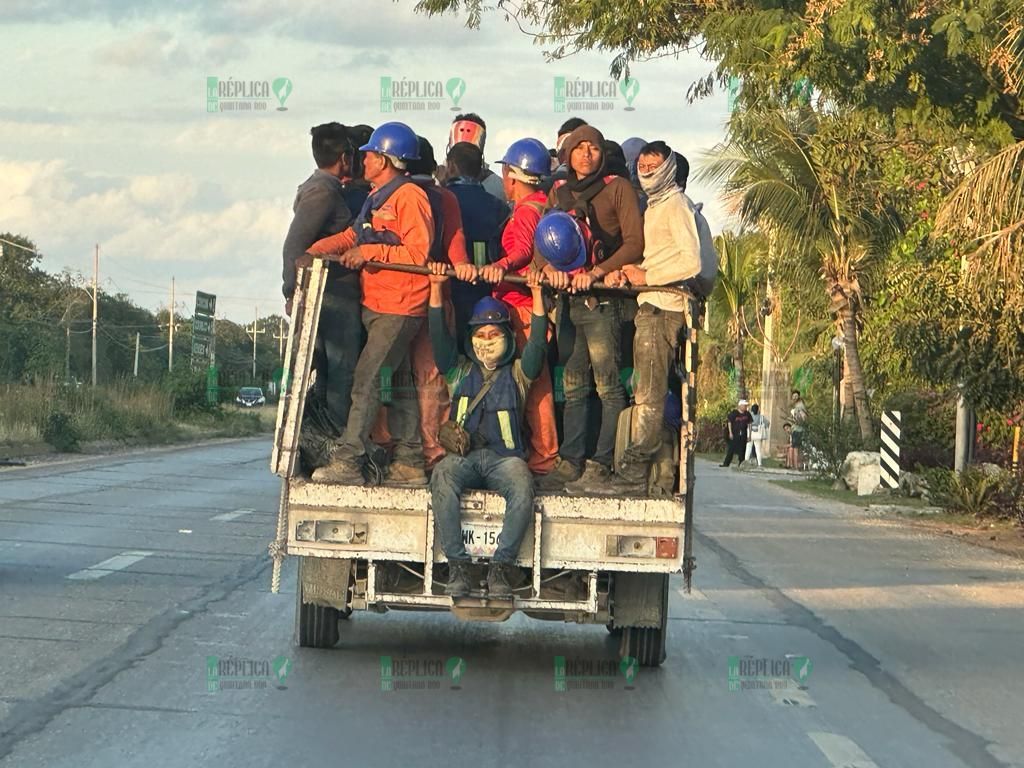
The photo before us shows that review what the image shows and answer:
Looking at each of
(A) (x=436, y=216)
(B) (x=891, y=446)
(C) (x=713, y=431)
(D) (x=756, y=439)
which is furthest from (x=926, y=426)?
(C) (x=713, y=431)

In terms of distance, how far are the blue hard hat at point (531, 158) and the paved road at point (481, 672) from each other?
2930mm

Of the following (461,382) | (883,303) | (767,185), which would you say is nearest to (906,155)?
(883,303)

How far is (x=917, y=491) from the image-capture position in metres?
26.1

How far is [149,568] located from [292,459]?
482 cm

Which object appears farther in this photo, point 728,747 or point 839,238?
point 839,238

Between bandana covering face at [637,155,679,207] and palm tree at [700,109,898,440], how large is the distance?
20.4 m

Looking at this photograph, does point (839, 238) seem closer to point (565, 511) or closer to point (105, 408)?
point (105, 408)

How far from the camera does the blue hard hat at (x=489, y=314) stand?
8555mm

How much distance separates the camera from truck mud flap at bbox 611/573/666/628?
8508 mm

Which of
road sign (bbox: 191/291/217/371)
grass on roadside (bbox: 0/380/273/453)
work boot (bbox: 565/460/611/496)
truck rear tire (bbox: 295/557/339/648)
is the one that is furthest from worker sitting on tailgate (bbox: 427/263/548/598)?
road sign (bbox: 191/291/217/371)

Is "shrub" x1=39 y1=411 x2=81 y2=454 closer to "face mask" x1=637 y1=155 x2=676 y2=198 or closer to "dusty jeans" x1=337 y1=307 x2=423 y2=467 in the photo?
"dusty jeans" x1=337 y1=307 x2=423 y2=467

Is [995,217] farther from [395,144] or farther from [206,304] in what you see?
[206,304]

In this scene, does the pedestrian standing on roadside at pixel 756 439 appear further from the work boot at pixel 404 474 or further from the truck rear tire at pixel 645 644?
the work boot at pixel 404 474

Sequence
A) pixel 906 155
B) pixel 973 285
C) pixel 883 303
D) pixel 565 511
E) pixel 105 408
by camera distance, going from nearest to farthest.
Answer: pixel 565 511 < pixel 973 285 < pixel 906 155 < pixel 883 303 < pixel 105 408
